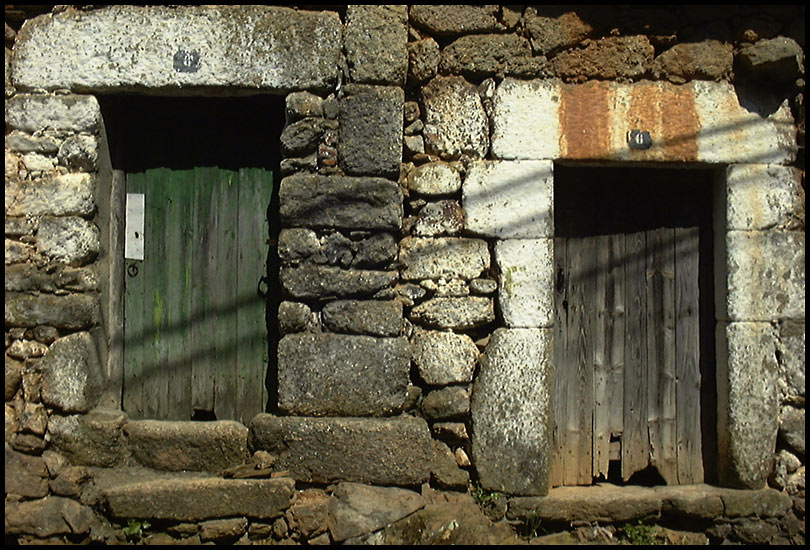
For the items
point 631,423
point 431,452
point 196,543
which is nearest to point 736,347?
point 631,423

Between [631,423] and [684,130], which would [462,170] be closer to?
[684,130]

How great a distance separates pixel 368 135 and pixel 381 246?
523 mm

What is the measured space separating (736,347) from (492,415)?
4.16ft

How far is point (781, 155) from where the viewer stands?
3477 mm

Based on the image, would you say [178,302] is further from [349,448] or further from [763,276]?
[763,276]

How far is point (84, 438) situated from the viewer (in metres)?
3.31

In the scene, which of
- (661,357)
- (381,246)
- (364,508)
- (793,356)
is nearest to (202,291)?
(381,246)

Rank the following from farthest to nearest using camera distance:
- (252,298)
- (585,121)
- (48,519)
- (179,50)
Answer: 1. (252,298)
2. (585,121)
3. (179,50)
4. (48,519)

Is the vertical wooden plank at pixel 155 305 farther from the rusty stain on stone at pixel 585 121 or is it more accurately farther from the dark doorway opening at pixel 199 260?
the rusty stain on stone at pixel 585 121

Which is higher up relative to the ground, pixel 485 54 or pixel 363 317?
pixel 485 54

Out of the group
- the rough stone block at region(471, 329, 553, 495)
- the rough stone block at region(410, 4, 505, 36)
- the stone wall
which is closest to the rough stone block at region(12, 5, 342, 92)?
the stone wall

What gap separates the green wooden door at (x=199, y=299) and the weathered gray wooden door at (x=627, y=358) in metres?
1.56

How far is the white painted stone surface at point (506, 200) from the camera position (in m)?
3.34

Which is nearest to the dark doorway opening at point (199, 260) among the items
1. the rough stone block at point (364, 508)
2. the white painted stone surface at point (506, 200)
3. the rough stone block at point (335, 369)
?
the rough stone block at point (335, 369)
